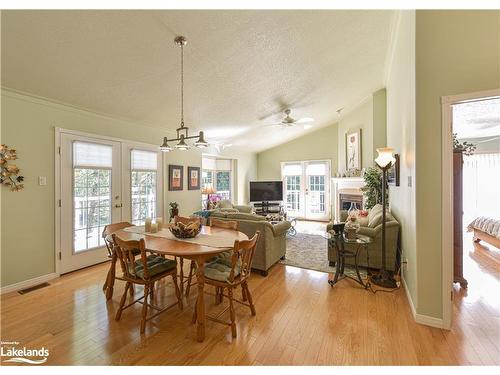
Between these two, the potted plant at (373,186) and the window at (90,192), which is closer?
the window at (90,192)

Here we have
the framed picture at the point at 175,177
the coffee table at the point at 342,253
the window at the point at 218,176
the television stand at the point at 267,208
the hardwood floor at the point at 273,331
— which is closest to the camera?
the hardwood floor at the point at 273,331

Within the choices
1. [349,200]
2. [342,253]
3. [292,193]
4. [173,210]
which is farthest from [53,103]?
[292,193]

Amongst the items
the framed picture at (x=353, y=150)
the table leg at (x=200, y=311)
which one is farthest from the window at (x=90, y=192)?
the framed picture at (x=353, y=150)

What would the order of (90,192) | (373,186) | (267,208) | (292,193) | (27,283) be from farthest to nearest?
(292,193) < (267,208) < (373,186) < (90,192) < (27,283)

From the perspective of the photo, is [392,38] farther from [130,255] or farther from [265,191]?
[265,191]

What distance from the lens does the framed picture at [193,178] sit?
5613 millimetres

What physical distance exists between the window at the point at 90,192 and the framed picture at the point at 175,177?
1.31 m

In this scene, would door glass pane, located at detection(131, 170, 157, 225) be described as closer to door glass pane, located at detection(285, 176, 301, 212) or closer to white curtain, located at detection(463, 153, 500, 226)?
door glass pane, located at detection(285, 176, 301, 212)

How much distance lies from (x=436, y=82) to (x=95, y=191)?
463 cm

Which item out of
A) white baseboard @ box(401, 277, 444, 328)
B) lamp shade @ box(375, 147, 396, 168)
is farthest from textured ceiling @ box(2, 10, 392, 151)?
white baseboard @ box(401, 277, 444, 328)

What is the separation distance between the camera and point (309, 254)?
14.0ft

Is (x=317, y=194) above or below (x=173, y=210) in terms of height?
above

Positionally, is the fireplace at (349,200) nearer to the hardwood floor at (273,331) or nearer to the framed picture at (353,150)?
the framed picture at (353,150)
